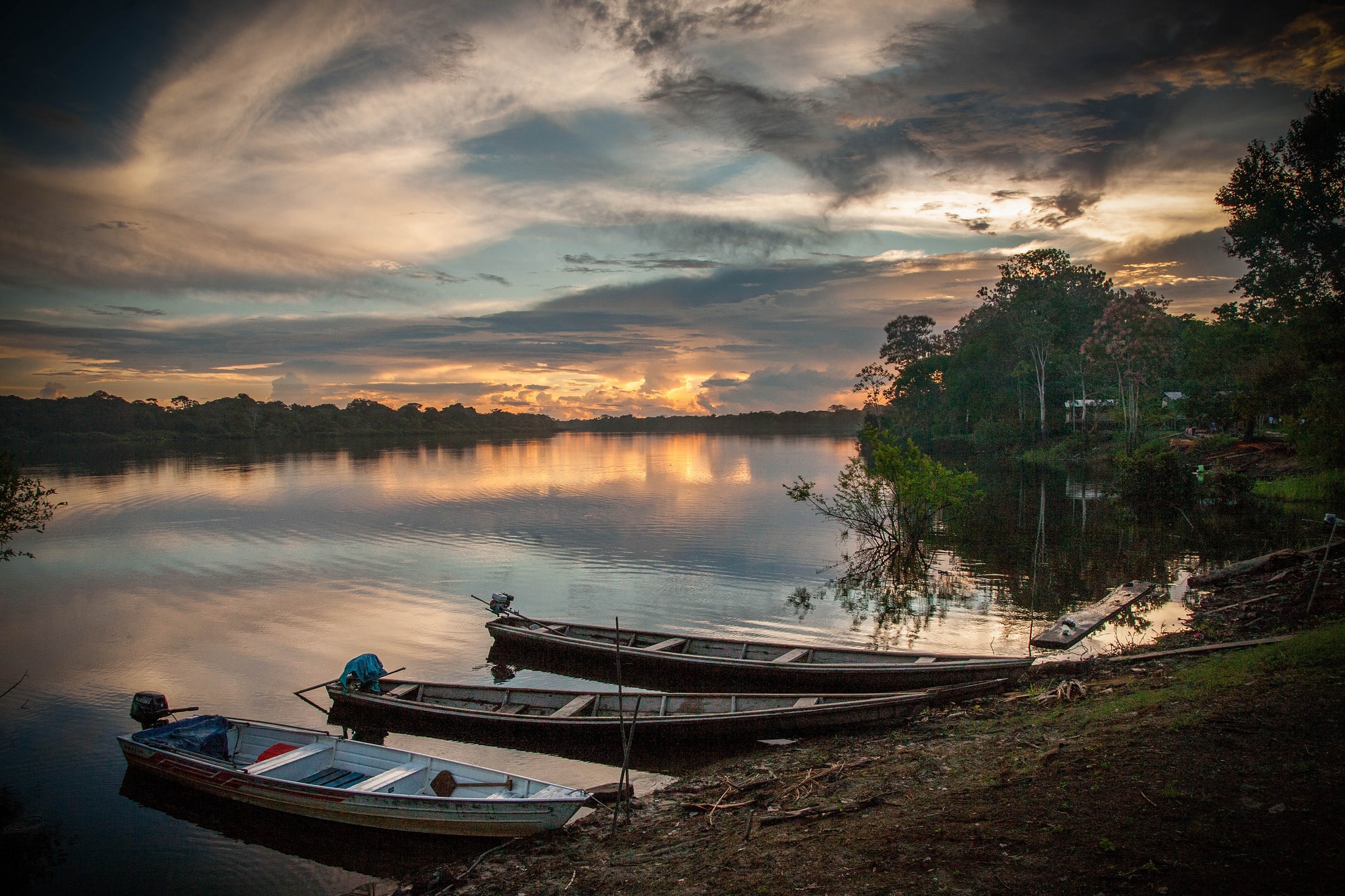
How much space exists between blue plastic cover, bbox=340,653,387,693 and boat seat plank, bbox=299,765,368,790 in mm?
3262

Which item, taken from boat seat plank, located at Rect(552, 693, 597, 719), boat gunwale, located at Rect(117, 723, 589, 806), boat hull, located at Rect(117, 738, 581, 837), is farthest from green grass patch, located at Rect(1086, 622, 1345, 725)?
boat seat plank, located at Rect(552, 693, 597, 719)

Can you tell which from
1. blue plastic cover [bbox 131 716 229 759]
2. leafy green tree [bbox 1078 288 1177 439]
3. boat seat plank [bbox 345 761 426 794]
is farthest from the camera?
leafy green tree [bbox 1078 288 1177 439]

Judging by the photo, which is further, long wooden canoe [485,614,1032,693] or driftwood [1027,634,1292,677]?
long wooden canoe [485,614,1032,693]

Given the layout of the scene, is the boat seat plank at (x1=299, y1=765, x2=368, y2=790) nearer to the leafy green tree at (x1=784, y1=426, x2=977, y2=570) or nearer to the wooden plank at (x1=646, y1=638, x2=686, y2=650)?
the wooden plank at (x1=646, y1=638, x2=686, y2=650)

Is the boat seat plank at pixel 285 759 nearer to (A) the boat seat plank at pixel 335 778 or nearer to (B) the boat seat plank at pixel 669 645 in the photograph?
(A) the boat seat plank at pixel 335 778

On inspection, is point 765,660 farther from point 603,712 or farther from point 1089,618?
point 1089,618

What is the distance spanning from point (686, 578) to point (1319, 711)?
19.3 metres

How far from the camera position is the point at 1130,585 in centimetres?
1966

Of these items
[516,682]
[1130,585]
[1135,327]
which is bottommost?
[516,682]

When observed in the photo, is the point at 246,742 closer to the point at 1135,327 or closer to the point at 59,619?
the point at 59,619

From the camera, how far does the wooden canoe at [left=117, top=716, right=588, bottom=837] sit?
9.12 m

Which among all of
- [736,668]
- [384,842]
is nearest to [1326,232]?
[736,668]

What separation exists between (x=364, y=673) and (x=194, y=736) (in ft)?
10.2

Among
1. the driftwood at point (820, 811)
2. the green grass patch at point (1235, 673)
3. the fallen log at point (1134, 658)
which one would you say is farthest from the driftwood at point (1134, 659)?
the driftwood at point (820, 811)
